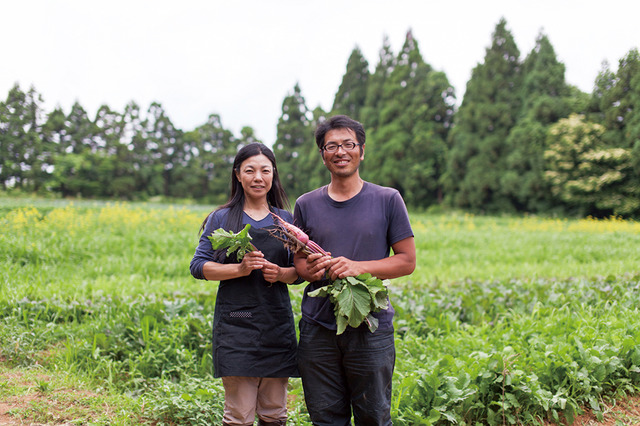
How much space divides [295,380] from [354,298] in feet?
6.65

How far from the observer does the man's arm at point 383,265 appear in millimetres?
1867

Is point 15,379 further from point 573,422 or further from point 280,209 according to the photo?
point 573,422

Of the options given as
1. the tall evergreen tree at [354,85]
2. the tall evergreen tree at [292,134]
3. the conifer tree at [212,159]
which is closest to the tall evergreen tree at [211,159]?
the conifer tree at [212,159]

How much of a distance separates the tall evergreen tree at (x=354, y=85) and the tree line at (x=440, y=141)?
3.3 inches

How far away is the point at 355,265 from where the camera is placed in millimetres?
1900

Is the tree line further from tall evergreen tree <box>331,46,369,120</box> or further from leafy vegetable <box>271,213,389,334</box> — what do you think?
leafy vegetable <box>271,213,389,334</box>

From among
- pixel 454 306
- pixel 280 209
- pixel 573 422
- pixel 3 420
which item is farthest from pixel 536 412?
pixel 3 420

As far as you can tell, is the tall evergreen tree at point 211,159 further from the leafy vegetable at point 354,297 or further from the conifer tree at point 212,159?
the leafy vegetable at point 354,297

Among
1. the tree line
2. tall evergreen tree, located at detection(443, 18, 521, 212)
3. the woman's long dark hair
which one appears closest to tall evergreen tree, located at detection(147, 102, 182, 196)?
the tree line

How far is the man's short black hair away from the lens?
6.82ft

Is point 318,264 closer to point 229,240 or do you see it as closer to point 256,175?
point 229,240

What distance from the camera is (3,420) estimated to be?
2646 mm

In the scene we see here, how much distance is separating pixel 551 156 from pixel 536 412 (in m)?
21.2

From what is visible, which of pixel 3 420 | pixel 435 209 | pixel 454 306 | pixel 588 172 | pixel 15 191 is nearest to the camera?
pixel 3 420
